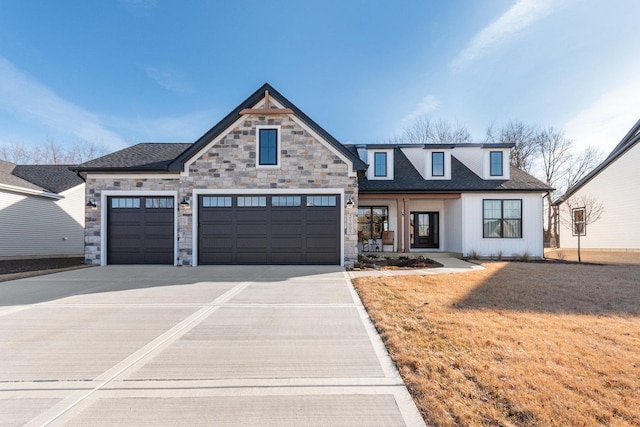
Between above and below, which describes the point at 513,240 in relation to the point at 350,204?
below

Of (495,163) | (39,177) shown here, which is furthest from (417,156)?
(39,177)

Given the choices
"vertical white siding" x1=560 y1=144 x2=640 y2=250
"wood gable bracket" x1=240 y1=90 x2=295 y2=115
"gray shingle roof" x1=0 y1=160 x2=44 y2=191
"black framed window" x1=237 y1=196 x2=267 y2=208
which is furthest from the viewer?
"vertical white siding" x1=560 y1=144 x2=640 y2=250

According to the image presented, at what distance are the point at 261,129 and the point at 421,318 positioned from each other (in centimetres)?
888

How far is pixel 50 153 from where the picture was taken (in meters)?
29.7

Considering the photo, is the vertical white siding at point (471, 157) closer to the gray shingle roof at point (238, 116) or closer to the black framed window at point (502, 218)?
the black framed window at point (502, 218)

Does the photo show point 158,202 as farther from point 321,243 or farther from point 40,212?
point 40,212

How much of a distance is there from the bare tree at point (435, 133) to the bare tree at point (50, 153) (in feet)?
109

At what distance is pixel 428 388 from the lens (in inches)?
106

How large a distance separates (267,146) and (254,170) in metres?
1.06

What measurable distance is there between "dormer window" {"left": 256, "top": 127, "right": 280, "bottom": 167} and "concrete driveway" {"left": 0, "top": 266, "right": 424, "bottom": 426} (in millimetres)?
5882

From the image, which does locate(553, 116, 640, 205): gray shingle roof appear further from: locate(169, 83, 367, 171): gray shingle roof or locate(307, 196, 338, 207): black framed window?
locate(307, 196, 338, 207): black framed window

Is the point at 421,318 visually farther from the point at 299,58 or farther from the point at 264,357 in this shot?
the point at 299,58

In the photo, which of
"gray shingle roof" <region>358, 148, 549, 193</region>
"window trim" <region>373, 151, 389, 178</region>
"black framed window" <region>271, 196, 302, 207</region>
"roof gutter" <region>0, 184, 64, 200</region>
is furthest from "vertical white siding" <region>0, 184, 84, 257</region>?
"window trim" <region>373, 151, 389, 178</region>

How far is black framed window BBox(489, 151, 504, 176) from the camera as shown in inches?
569
